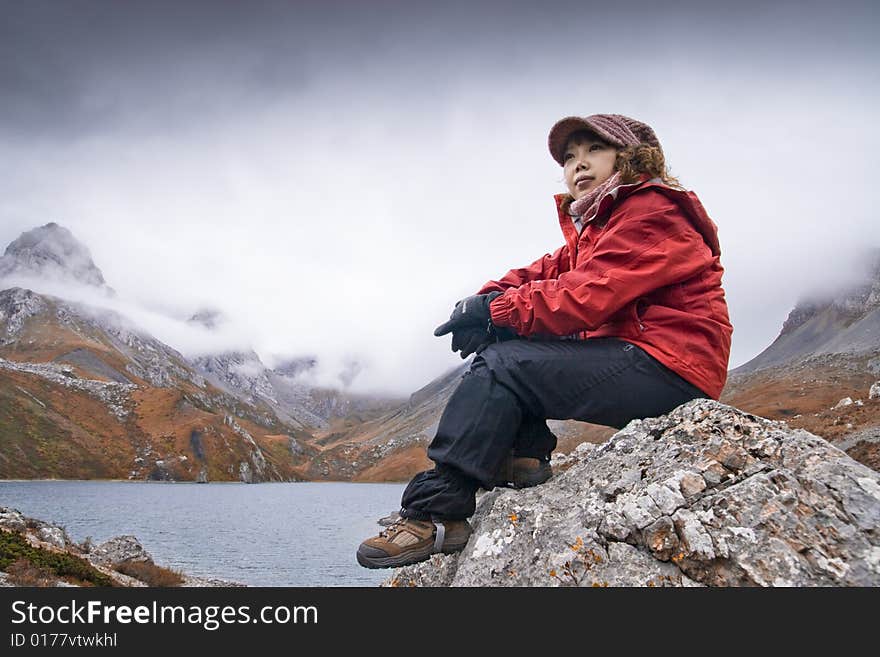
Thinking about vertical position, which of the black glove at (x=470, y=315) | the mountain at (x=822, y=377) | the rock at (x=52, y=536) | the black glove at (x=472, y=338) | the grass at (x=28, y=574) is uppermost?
the black glove at (x=470, y=315)

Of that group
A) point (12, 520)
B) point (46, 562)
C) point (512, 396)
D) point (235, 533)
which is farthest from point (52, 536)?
point (512, 396)

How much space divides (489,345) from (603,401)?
3.13 ft

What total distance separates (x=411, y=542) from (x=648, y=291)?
94.5 inches

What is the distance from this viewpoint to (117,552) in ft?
79.6

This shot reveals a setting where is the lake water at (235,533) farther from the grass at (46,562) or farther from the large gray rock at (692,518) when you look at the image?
the large gray rock at (692,518)

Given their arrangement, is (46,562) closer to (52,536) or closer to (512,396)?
(52,536)

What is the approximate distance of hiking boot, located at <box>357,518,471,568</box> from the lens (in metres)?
3.55

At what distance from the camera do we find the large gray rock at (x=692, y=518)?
2639 mm

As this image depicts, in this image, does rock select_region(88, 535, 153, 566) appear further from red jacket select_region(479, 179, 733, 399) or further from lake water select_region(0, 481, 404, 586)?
red jacket select_region(479, 179, 733, 399)

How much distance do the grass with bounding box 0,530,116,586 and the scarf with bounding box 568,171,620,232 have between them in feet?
60.4

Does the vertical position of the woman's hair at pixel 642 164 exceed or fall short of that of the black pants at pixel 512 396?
it exceeds it

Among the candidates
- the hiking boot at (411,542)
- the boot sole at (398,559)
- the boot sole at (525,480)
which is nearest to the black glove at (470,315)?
the boot sole at (525,480)

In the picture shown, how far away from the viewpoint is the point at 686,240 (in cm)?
361

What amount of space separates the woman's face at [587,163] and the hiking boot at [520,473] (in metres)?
2.27
